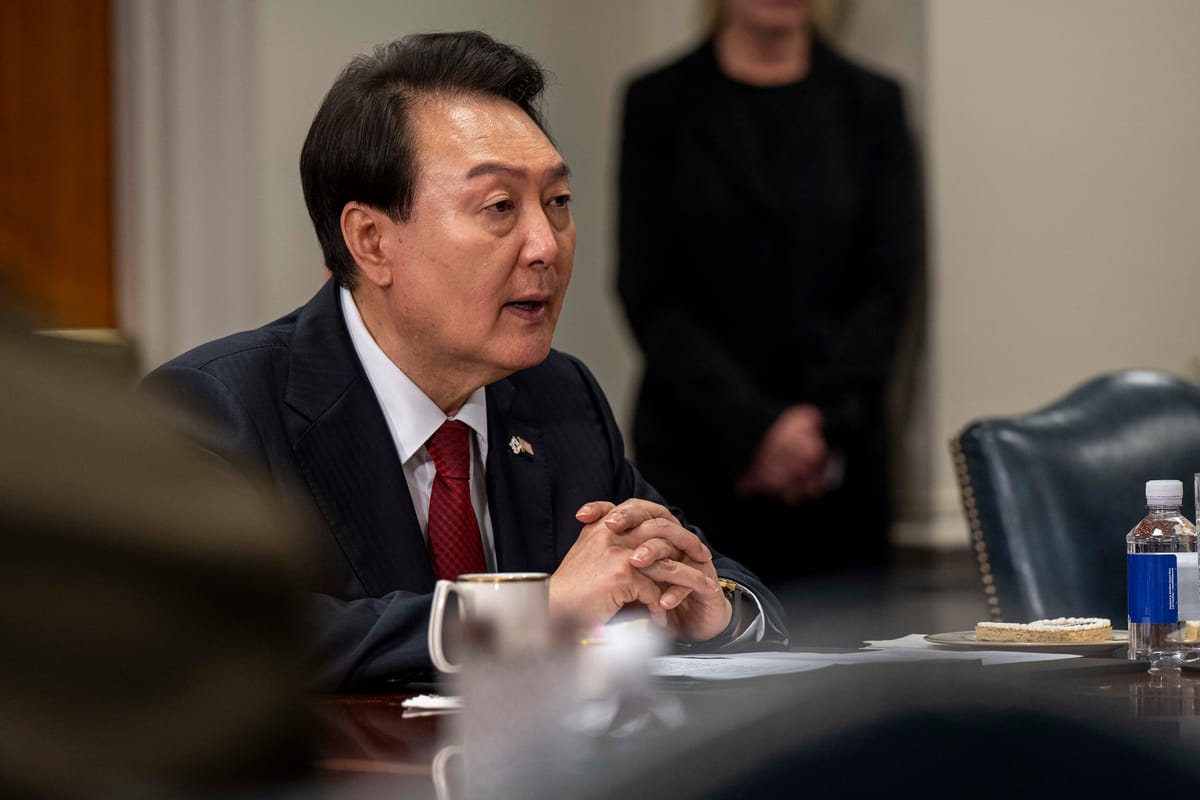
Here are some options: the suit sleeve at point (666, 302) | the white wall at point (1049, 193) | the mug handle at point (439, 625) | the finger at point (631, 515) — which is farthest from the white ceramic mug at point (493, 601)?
the white wall at point (1049, 193)

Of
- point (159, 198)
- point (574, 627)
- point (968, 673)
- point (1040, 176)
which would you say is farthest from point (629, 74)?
point (968, 673)

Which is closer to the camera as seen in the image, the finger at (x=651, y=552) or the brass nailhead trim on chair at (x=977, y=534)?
the finger at (x=651, y=552)

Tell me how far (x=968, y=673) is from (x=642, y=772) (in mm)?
69

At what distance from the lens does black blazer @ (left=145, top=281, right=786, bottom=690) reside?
4.51 feet

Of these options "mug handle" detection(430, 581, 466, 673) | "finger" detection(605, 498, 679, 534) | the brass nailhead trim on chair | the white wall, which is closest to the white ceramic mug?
"mug handle" detection(430, 581, 466, 673)

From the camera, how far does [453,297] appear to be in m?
1.78

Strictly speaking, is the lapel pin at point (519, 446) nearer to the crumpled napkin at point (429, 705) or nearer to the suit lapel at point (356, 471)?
the suit lapel at point (356, 471)

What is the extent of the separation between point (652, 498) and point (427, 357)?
1.23 feet

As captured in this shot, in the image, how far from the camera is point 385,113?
1767mm

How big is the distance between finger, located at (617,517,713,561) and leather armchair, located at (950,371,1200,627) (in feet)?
1.72

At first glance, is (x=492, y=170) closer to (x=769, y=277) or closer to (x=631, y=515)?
(x=631, y=515)

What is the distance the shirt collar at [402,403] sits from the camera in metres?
1.72

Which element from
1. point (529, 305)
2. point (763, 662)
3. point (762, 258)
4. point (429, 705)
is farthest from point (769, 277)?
point (429, 705)

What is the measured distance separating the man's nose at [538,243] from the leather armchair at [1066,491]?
581 mm
